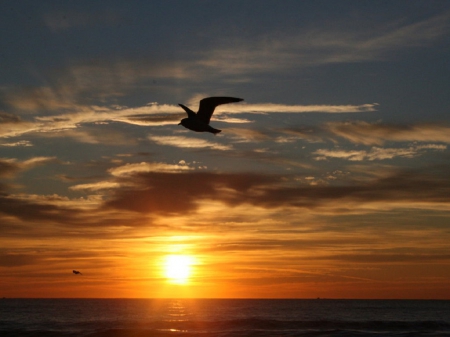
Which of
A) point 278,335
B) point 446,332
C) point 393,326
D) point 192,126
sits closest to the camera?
point 192,126

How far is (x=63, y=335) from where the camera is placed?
4781 centimetres

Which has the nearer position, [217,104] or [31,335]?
[217,104]

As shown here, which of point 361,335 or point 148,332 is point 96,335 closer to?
point 148,332

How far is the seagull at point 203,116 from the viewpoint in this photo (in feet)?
81.6

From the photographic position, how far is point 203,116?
2522 cm

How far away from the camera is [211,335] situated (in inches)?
1800

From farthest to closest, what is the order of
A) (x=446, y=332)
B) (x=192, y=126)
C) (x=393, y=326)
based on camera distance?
1. (x=393, y=326)
2. (x=446, y=332)
3. (x=192, y=126)

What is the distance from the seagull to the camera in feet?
81.6

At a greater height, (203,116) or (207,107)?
(207,107)

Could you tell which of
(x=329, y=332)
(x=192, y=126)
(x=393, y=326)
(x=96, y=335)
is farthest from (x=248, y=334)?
(x=192, y=126)

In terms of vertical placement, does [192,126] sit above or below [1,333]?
above

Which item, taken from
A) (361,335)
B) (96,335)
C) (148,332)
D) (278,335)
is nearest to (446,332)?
(361,335)

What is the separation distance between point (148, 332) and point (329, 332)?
45.9 ft

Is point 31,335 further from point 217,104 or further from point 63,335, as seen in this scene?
point 217,104
